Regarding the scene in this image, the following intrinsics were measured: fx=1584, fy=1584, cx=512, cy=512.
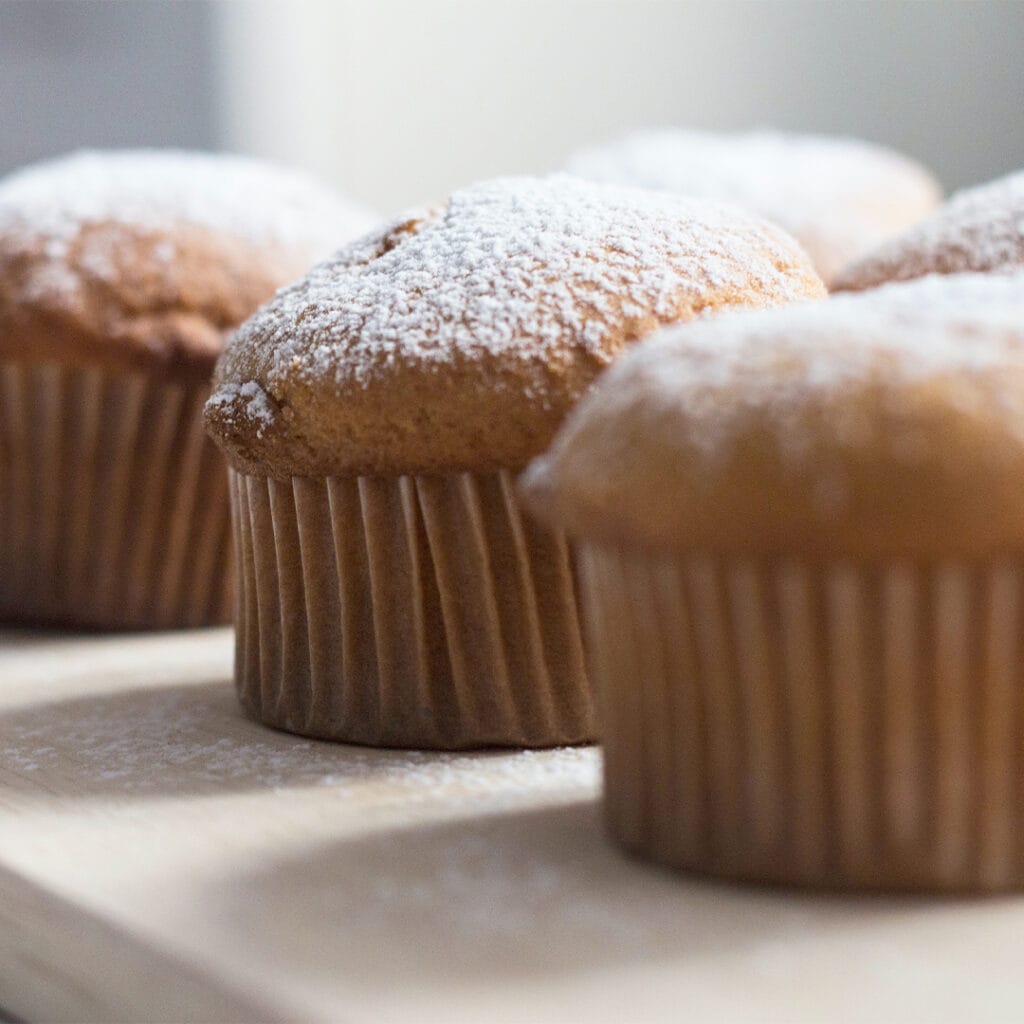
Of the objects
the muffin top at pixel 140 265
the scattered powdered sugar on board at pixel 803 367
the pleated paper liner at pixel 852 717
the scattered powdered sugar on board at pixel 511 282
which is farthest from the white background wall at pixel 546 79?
the pleated paper liner at pixel 852 717

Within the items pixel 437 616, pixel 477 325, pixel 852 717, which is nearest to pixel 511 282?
pixel 477 325

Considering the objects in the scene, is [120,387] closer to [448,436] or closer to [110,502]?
[110,502]

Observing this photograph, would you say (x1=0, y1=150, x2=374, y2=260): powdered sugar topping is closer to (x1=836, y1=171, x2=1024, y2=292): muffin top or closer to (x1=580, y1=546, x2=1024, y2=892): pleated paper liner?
(x1=836, y1=171, x2=1024, y2=292): muffin top

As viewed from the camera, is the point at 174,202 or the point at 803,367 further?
the point at 174,202

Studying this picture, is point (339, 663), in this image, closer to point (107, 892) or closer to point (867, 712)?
point (107, 892)

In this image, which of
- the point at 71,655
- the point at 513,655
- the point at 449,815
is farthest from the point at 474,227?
the point at 71,655

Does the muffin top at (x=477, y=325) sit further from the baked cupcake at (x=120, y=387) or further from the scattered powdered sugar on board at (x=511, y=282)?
the baked cupcake at (x=120, y=387)

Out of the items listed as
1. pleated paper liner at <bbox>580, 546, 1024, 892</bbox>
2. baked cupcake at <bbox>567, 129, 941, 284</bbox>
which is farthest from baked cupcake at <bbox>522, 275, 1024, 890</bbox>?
baked cupcake at <bbox>567, 129, 941, 284</bbox>
